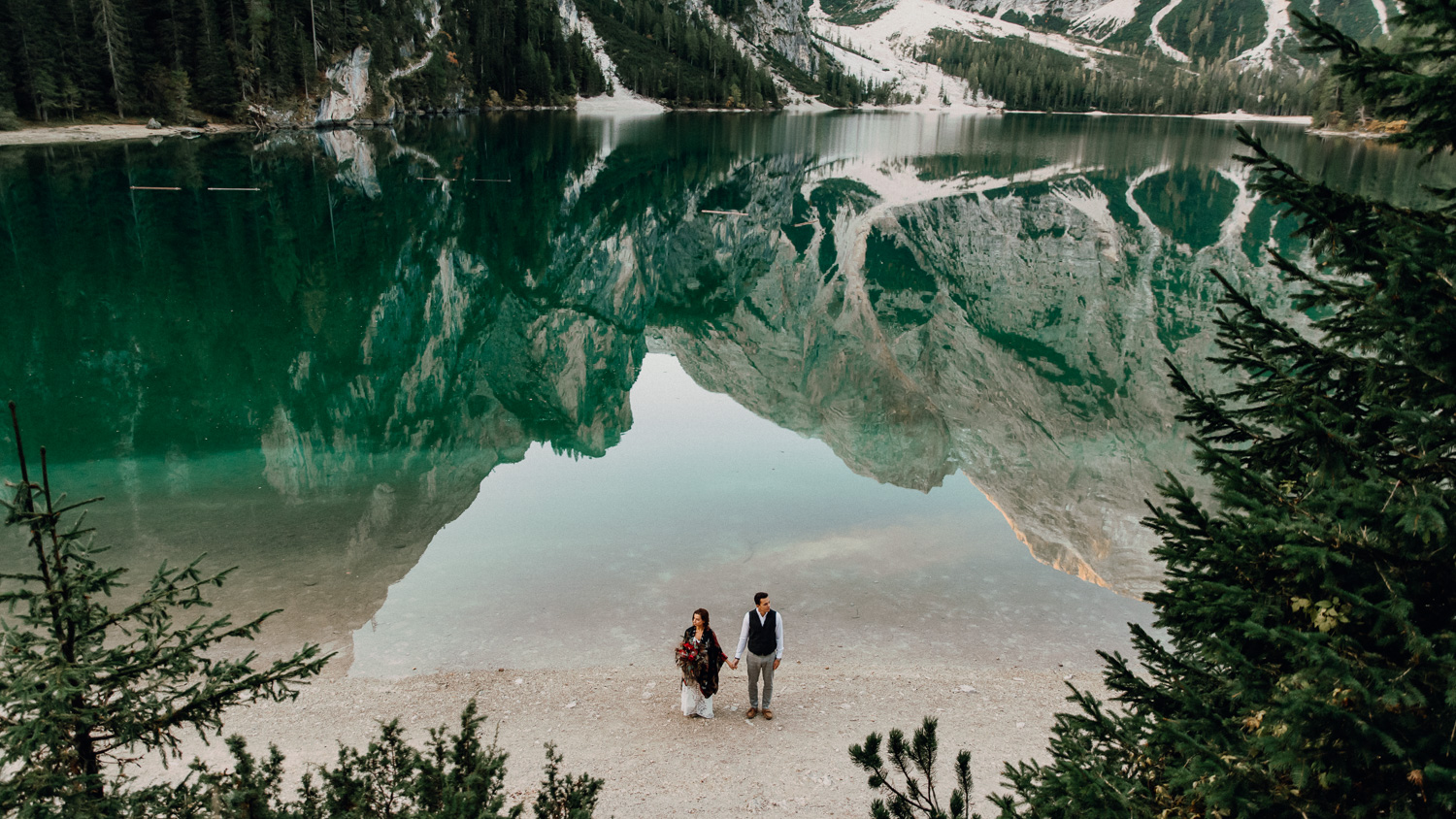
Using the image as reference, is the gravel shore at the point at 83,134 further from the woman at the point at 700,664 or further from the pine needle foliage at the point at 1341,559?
the pine needle foliage at the point at 1341,559

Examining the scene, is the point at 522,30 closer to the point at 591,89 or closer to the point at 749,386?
the point at 591,89

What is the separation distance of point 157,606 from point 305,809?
1291 mm

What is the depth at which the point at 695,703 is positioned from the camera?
1025cm

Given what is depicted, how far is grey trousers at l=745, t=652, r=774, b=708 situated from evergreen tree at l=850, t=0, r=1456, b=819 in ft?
19.8

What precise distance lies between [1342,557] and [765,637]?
300 inches

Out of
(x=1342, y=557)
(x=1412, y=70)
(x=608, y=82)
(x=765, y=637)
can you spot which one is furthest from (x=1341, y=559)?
(x=608, y=82)

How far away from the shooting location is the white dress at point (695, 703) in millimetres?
10203

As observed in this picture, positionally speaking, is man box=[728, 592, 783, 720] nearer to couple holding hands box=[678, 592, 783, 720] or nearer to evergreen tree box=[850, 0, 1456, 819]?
couple holding hands box=[678, 592, 783, 720]

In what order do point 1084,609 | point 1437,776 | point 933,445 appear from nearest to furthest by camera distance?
point 1437,776 → point 1084,609 → point 933,445

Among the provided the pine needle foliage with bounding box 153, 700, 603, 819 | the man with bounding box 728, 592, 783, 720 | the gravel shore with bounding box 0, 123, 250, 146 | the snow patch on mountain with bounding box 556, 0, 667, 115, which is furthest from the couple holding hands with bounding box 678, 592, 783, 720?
the snow patch on mountain with bounding box 556, 0, 667, 115

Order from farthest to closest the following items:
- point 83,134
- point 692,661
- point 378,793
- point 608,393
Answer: point 83,134 < point 608,393 < point 692,661 < point 378,793

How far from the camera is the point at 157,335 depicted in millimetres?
27719

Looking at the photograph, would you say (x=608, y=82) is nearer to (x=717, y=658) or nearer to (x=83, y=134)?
(x=83, y=134)

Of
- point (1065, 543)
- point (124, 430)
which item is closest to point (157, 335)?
point (124, 430)
